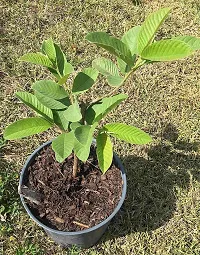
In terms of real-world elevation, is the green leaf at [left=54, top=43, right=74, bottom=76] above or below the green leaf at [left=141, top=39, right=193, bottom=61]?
below

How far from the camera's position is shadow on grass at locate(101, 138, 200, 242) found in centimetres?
224

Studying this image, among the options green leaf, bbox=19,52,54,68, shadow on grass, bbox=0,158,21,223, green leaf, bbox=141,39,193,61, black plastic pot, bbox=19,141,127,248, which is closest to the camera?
green leaf, bbox=141,39,193,61

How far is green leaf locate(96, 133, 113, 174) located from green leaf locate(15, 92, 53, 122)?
0.68 ft

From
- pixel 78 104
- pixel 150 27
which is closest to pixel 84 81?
pixel 78 104

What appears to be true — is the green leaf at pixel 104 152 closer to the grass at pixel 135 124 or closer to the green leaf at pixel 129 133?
the green leaf at pixel 129 133

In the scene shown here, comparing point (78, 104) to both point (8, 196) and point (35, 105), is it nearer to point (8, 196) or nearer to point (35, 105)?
point (35, 105)

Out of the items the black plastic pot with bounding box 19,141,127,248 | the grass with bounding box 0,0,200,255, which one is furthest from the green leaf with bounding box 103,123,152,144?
the grass with bounding box 0,0,200,255

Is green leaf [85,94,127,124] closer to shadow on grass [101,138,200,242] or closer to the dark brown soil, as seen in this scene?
the dark brown soil

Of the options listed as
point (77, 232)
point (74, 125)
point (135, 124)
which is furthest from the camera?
point (135, 124)

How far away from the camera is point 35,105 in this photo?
1567 mm

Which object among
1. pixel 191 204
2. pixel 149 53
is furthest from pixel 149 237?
pixel 149 53

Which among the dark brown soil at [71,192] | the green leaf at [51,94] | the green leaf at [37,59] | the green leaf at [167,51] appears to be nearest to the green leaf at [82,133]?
the green leaf at [51,94]

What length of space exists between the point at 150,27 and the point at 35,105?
58cm

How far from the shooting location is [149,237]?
219cm
